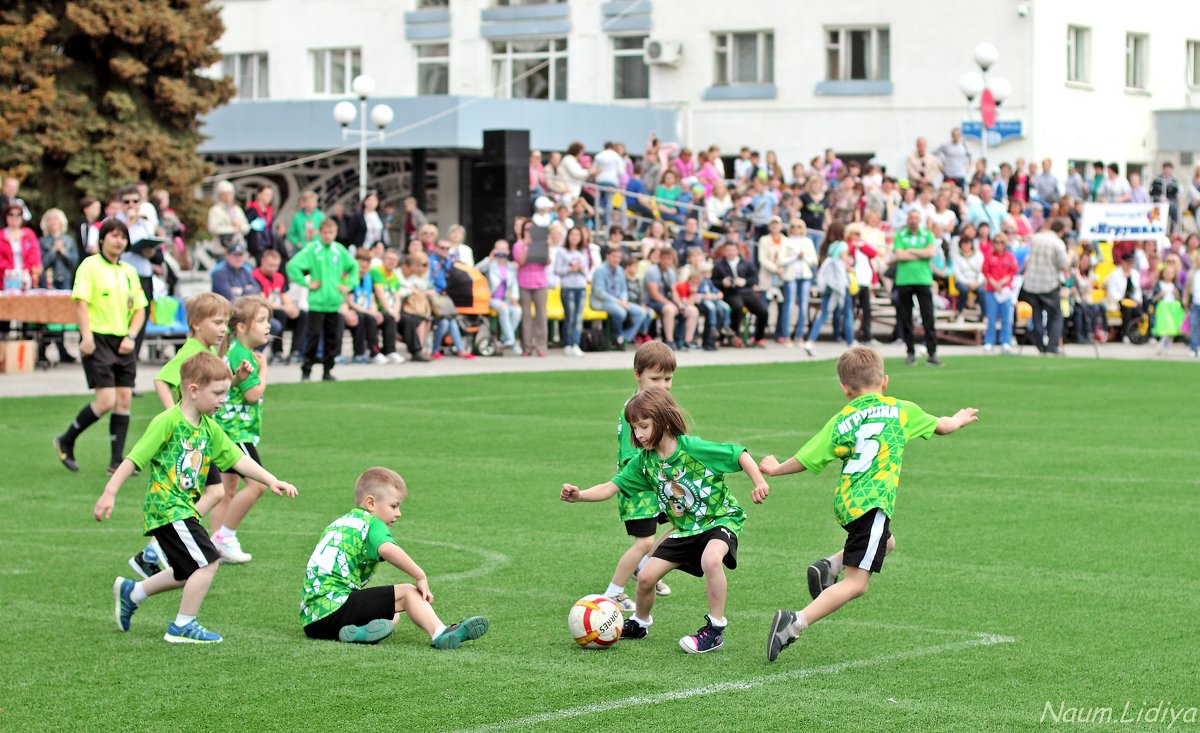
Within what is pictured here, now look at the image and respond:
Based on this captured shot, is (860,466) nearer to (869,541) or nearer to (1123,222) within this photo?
(869,541)

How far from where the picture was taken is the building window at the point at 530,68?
161ft

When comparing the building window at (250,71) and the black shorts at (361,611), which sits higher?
the building window at (250,71)

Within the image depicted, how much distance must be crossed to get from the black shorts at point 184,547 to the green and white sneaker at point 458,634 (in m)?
1.13

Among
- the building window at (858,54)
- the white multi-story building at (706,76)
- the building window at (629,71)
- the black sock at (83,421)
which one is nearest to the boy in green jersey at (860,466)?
the black sock at (83,421)

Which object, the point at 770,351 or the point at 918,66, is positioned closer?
the point at 770,351

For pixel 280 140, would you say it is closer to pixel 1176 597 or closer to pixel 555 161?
pixel 555 161

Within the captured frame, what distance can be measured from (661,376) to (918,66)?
37.7 metres

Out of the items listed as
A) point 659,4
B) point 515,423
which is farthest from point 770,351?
point 659,4

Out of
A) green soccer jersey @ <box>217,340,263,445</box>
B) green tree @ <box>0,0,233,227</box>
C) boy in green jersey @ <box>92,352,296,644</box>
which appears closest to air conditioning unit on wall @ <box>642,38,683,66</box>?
green tree @ <box>0,0,233,227</box>

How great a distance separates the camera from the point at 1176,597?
30.3 ft

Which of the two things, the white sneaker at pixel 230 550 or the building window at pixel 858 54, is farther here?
the building window at pixel 858 54

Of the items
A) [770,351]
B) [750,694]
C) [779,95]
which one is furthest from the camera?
[779,95]

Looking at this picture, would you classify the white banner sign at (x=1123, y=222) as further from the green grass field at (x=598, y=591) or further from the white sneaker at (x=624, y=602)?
the white sneaker at (x=624, y=602)

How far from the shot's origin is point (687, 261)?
29.6 metres
